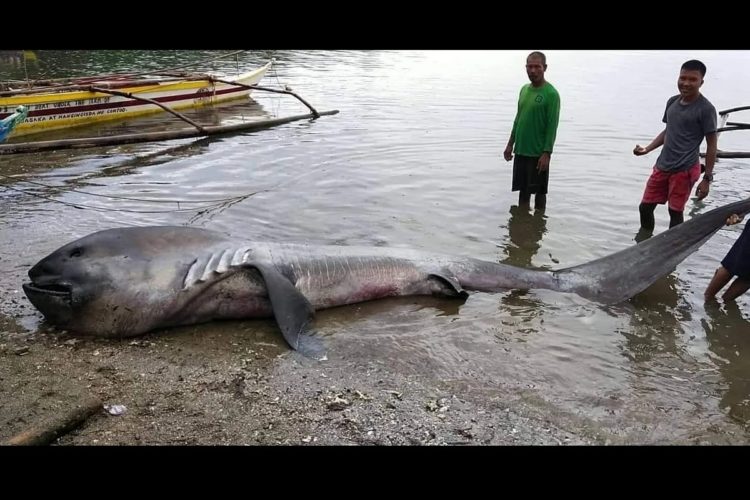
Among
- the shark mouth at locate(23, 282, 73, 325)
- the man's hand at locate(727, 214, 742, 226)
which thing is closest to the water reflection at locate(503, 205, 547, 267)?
the man's hand at locate(727, 214, 742, 226)

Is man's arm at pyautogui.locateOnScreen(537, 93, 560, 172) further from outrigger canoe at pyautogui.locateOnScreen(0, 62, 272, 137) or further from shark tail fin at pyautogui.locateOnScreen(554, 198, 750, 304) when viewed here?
outrigger canoe at pyautogui.locateOnScreen(0, 62, 272, 137)

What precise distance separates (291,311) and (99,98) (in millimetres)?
11795

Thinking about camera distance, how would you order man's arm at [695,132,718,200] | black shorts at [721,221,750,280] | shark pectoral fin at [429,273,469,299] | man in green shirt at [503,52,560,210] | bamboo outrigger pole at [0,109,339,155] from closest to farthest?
black shorts at [721,221,750,280] < shark pectoral fin at [429,273,469,299] < man's arm at [695,132,718,200] < man in green shirt at [503,52,560,210] < bamboo outrigger pole at [0,109,339,155]

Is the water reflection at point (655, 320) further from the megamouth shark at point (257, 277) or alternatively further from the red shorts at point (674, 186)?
the red shorts at point (674, 186)

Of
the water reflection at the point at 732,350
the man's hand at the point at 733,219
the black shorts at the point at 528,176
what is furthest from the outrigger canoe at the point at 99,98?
the water reflection at the point at 732,350

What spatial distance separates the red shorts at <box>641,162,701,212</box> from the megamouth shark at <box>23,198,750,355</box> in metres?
1.63

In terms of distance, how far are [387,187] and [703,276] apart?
5.08 metres

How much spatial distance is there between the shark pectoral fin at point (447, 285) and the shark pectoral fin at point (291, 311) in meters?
1.42

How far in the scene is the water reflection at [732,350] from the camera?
13.5ft

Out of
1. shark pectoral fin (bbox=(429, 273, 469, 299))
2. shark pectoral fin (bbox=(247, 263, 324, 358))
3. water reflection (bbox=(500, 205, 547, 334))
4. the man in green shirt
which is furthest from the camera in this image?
the man in green shirt

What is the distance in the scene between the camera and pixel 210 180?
1005 cm

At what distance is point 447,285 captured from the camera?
18.8 ft

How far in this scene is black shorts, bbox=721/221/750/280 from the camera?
5.24 meters

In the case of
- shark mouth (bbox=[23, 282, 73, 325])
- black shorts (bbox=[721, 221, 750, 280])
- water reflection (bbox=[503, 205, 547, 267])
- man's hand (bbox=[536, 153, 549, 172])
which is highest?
man's hand (bbox=[536, 153, 549, 172])
